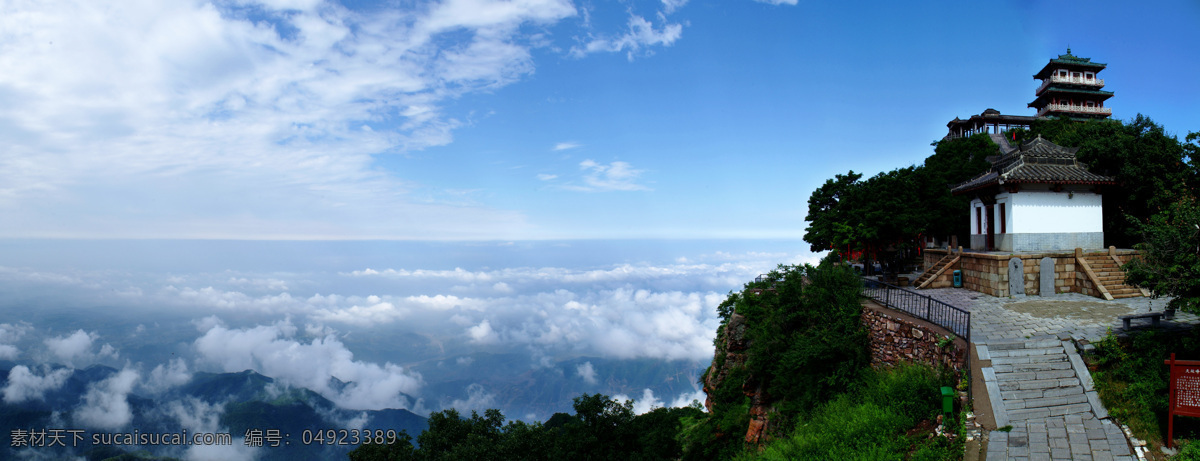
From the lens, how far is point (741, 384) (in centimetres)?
1856

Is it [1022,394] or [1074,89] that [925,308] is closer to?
[1022,394]

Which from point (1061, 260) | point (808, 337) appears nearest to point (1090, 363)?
point (808, 337)

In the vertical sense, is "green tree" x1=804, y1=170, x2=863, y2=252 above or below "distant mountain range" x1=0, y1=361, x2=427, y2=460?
above

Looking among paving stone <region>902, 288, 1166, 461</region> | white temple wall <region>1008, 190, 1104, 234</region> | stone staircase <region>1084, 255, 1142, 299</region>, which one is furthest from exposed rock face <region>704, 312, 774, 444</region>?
stone staircase <region>1084, 255, 1142, 299</region>

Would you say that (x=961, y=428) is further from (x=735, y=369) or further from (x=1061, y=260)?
(x=1061, y=260)

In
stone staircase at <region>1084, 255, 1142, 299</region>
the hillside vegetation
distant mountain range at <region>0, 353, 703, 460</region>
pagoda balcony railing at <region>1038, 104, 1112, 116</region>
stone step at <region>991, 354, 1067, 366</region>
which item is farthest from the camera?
distant mountain range at <region>0, 353, 703, 460</region>

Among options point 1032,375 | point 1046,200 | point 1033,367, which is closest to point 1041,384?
point 1032,375

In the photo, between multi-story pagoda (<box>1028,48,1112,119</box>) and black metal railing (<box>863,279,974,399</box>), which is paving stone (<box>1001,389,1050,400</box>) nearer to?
black metal railing (<box>863,279,974,399</box>)

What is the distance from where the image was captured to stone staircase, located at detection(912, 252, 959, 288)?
1980 centimetres

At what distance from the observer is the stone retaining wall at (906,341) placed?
37.1 ft

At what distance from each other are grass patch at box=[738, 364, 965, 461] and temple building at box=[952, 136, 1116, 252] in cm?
1111

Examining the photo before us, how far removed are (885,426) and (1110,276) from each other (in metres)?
14.3

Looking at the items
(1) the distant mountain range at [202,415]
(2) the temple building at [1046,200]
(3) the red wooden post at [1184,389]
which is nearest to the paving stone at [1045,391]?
(3) the red wooden post at [1184,389]

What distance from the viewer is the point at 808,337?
14.4 m
